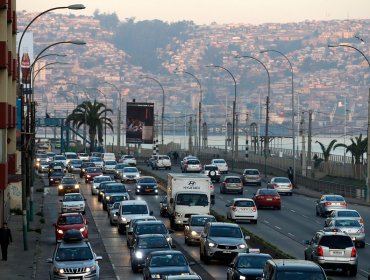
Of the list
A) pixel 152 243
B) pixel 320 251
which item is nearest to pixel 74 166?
pixel 152 243

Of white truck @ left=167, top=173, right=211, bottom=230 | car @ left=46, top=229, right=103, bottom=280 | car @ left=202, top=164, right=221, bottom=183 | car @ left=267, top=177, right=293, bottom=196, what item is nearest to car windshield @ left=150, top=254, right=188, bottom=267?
car @ left=46, top=229, right=103, bottom=280

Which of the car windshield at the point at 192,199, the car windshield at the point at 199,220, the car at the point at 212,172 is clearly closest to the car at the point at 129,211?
the car windshield at the point at 192,199

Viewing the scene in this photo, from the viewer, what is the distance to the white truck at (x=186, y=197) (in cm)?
5828

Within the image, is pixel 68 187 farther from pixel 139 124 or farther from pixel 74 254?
pixel 139 124

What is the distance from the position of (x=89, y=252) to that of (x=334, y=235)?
341 inches

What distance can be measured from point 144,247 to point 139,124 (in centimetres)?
11548

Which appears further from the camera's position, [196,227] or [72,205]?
[72,205]

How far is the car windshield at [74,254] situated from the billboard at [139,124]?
11710cm

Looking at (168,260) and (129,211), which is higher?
(168,260)

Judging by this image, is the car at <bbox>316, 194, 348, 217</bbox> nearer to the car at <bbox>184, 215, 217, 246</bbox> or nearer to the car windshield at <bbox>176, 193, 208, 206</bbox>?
the car windshield at <bbox>176, 193, 208, 206</bbox>

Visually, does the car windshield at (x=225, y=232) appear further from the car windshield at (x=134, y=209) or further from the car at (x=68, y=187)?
the car at (x=68, y=187)

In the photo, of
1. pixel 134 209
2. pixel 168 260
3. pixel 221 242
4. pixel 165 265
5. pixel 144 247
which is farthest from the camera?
pixel 134 209

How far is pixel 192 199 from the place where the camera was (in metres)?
59.1

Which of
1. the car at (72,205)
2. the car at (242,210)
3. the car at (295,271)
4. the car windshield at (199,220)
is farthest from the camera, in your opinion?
the car at (72,205)
